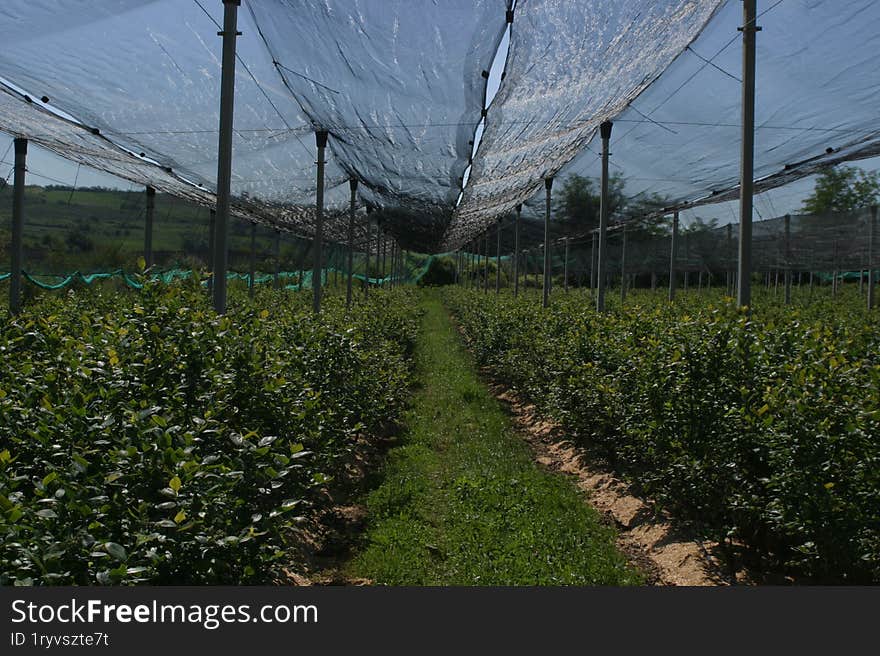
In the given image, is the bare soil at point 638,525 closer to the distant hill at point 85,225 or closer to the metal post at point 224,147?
the metal post at point 224,147

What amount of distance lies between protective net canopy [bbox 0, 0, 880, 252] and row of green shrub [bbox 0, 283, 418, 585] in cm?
326

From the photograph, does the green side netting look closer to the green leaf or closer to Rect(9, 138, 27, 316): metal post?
Rect(9, 138, 27, 316): metal post

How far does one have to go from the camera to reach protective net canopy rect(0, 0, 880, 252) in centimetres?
578

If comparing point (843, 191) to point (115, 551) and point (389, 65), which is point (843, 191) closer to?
point (389, 65)

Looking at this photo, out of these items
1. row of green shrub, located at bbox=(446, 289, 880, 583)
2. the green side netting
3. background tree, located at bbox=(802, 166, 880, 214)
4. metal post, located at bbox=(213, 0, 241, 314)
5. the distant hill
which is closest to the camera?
row of green shrub, located at bbox=(446, 289, 880, 583)

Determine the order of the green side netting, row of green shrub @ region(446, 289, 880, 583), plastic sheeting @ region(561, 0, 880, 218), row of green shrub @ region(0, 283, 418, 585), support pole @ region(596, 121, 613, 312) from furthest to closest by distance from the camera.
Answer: support pole @ region(596, 121, 613, 312)
plastic sheeting @ region(561, 0, 880, 218)
the green side netting
row of green shrub @ region(446, 289, 880, 583)
row of green shrub @ region(0, 283, 418, 585)

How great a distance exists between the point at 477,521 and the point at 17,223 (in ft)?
22.5

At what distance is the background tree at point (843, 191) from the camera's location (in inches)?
698

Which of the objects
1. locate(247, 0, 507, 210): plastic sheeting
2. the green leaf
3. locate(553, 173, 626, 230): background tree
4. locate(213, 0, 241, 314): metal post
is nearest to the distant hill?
locate(553, 173, 626, 230): background tree

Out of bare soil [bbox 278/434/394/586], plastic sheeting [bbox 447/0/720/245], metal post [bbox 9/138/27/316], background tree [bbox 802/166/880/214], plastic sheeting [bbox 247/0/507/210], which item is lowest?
bare soil [bbox 278/434/394/586]

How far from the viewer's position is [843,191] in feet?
69.3

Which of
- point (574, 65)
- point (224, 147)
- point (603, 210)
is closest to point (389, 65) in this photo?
point (574, 65)

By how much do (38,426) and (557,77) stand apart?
20.6ft

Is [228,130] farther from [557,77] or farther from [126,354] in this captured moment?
[557,77]
